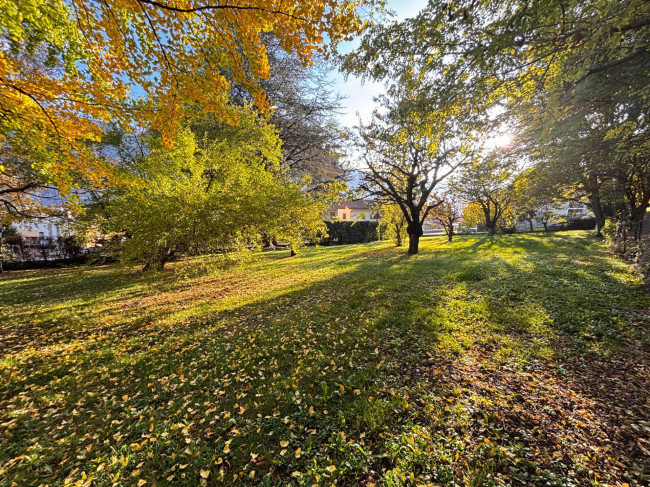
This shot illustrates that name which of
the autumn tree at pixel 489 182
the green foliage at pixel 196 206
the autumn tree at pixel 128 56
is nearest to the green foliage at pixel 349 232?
the autumn tree at pixel 489 182

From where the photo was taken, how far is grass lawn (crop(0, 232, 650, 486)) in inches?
83.9

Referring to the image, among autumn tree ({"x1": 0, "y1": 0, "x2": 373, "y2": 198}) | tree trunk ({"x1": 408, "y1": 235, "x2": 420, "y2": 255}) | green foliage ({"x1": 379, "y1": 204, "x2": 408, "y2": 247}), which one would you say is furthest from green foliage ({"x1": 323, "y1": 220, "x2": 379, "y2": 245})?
autumn tree ({"x1": 0, "y1": 0, "x2": 373, "y2": 198})

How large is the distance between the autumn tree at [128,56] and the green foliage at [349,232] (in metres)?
20.6

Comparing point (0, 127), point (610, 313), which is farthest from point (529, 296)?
point (0, 127)

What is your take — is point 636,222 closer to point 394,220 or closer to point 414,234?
point 414,234

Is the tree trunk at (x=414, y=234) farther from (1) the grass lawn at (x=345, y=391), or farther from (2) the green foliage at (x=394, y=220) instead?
(1) the grass lawn at (x=345, y=391)

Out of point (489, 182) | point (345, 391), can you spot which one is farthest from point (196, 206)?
point (489, 182)

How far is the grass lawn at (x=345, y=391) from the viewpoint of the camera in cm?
213

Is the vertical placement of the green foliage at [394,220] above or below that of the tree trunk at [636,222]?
above

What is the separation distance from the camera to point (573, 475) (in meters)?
1.90

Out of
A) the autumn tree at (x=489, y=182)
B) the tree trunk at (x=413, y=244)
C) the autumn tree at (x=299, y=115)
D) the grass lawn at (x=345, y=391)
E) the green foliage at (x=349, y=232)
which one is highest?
the autumn tree at (x=299, y=115)

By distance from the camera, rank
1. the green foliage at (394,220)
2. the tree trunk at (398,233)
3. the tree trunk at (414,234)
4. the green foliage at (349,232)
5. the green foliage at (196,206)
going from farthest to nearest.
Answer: the green foliage at (349,232) < the tree trunk at (398,233) < the green foliage at (394,220) < the tree trunk at (414,234) < the green foliage at (196,206)

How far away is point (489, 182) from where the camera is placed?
58.9 ft

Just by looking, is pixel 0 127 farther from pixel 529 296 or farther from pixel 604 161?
pixel 604 161
